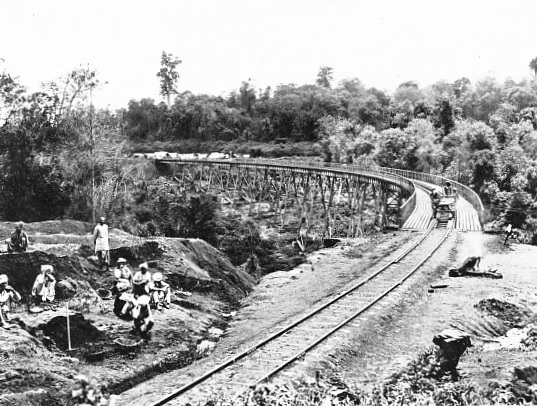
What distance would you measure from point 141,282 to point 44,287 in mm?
1883

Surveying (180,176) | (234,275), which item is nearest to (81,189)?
(234,275)

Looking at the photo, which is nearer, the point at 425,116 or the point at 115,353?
the point at 115,353

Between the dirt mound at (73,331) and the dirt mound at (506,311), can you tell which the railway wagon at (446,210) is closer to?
the dirt mound at (506,311)

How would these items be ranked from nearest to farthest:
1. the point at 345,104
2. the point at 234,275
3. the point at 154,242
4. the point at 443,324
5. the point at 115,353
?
the point at 115,353
the point at 443,324
the point at 154,242
the point at 234,275
the point at 345,104

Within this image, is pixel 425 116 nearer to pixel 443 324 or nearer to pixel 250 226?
pixel 250 226

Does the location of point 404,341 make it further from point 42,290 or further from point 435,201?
point 435,201

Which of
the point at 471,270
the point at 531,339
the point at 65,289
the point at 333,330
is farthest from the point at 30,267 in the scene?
the point at 471,270

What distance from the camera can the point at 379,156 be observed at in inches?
1950

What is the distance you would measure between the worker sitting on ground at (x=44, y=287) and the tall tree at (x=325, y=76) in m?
94.3

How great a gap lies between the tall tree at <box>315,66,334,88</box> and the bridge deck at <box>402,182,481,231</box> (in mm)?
75596

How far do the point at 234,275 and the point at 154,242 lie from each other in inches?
98.7

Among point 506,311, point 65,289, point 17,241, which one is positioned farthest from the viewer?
point 506,311

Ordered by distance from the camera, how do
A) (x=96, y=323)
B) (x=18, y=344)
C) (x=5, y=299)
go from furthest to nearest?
1. (x=96, y=323)
2. (x=5, y=299)
3. (x=18, y=344)

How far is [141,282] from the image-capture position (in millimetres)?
10727
